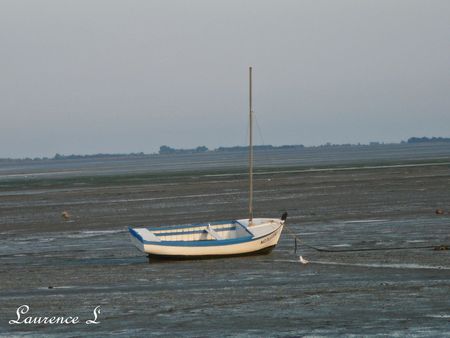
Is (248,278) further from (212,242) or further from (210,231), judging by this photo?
(210,231)

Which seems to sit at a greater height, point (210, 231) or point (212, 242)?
point (210, 231)

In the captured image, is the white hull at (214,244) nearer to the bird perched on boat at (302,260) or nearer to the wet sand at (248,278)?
the wet sand at (248,278)

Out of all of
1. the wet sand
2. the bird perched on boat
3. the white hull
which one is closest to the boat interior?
the white hull

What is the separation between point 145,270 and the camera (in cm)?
2825

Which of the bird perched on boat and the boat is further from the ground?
the boat

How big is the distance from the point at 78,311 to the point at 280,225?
11046 mm

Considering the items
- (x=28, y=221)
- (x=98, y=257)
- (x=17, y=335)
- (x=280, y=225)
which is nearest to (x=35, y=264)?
(x=98, y=257)
